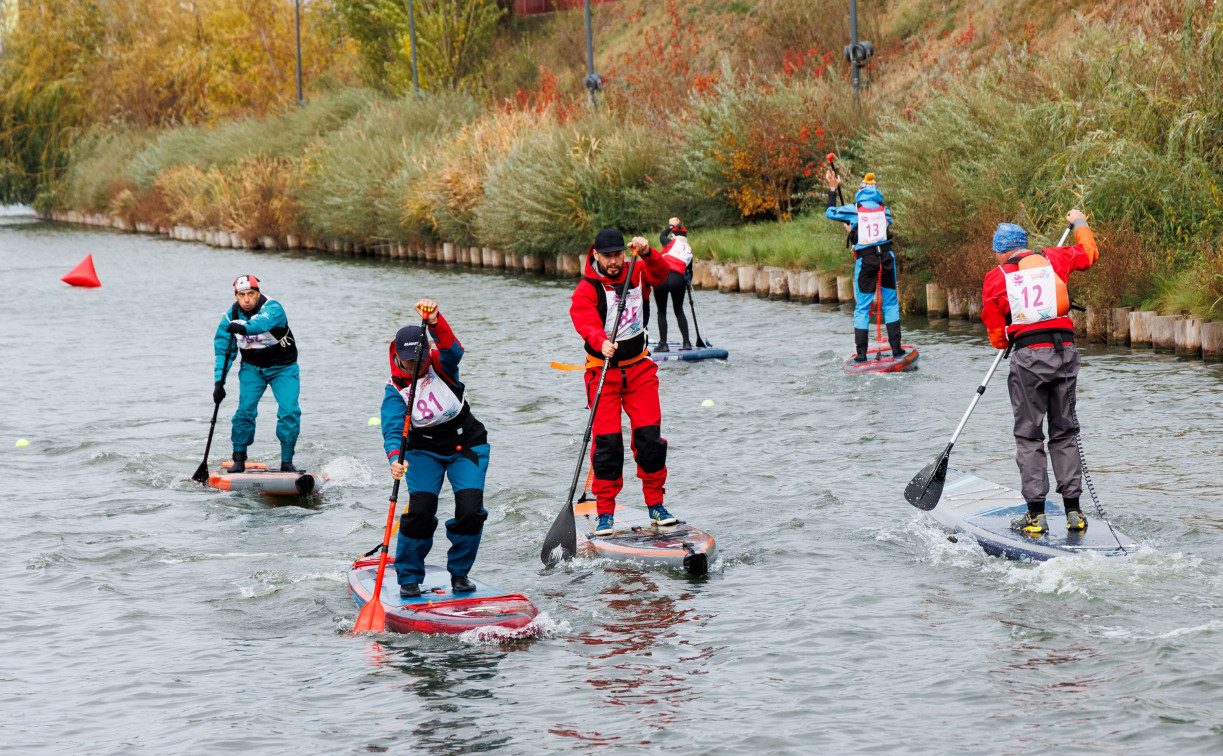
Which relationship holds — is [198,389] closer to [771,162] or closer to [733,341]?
[733,341]

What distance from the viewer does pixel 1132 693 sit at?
684 centimetres

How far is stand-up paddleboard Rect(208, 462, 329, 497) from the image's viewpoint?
1184 centimetres

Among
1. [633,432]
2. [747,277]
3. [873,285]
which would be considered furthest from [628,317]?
[747,277]

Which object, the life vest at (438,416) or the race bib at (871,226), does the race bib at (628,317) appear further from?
the race bib at (871,226)

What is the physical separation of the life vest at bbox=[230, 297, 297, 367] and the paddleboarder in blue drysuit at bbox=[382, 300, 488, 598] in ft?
13.5

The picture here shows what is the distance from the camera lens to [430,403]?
7.91 metres

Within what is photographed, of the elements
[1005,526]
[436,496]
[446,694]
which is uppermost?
[436,496]

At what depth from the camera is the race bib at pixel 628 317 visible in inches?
370

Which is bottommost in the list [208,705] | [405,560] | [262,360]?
[208,705]

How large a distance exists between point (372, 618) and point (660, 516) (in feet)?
7.79

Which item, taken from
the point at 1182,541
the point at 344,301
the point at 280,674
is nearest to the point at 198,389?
the point at 344,301

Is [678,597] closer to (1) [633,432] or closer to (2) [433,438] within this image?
(1) [633,432]

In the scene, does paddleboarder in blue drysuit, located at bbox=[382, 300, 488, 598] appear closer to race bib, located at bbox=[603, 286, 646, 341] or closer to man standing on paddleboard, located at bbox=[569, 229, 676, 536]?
man standing on paddleboard, located at bbox=[569, 229, 676, 536]

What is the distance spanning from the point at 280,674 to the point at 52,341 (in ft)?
59.5
